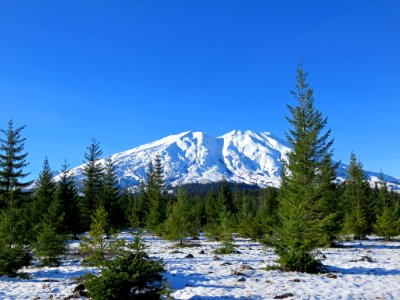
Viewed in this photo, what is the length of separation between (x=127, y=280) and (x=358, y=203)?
121 ft

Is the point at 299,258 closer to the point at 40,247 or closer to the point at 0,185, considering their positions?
the point at 40,247

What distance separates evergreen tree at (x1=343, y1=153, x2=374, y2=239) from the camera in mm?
34688

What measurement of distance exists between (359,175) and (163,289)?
40533mm

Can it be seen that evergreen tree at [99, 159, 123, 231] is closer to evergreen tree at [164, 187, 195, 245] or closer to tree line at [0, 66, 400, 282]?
tree line at [0, 66, 400, 282]

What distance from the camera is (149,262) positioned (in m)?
9.92

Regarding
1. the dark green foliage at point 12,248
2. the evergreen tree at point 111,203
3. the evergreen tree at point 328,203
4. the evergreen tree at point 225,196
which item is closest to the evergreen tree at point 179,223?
the evergreen tree at point 328,203

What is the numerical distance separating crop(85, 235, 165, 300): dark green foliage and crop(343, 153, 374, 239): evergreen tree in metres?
28.4

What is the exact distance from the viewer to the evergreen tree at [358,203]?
34.7m

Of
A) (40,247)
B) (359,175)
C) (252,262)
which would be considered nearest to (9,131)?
(40,247)

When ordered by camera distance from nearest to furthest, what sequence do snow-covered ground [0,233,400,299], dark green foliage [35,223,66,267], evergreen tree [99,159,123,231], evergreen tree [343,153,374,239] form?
snow-covered ground [0,233,400,299] < dark green foliage [35,223,66,267] < evergreen tree [343,153,374,239] < evergreen tree [99,159,123,231]

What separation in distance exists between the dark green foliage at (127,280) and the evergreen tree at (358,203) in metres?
28.4

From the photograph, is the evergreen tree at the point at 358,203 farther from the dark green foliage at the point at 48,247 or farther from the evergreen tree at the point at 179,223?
the dark green foliage at the point at 48,247

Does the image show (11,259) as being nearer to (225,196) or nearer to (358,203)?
(358,203)

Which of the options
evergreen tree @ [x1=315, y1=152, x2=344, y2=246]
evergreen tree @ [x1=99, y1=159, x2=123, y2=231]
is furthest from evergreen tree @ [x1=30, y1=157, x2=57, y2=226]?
evergreen tree @ [x1=315, y1=152, x2=344, y2=246]
